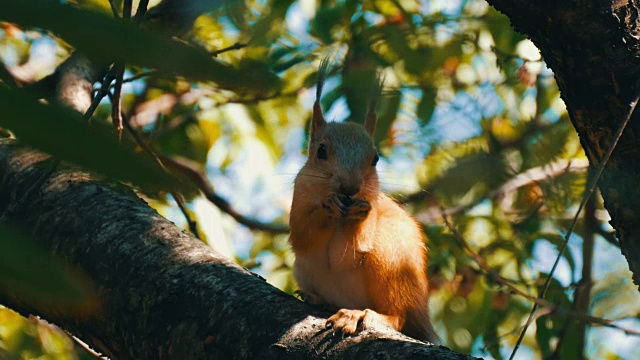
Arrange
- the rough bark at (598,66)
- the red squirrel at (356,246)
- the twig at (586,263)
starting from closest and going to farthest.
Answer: the rough bark at (598,66) < the red squirrel at (356,246) < the twig at (586,263)

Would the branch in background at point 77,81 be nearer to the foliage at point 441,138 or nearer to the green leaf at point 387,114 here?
the foliage at point 441,138

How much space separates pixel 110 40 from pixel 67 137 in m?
0.05

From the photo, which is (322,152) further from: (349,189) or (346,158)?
(349,189)

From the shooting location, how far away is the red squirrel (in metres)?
2.48

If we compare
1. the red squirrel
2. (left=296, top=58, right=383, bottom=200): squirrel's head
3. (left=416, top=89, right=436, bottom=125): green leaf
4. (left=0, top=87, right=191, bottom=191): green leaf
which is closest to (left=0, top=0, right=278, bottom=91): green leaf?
(left=0, top=87, right=191, bottom=191): green leaf

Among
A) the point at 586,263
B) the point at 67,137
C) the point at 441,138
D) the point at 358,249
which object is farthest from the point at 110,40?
the point at 586,263

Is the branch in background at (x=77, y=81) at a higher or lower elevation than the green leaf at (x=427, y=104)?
lower

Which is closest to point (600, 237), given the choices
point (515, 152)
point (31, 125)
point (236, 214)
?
point (515, 152)

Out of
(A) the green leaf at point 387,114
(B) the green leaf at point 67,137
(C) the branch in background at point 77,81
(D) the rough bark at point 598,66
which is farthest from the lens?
(A) the green leaf at point 387,114

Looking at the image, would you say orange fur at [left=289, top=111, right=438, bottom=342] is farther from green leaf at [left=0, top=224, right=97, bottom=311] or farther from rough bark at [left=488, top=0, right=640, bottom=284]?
green leaf at [left=0, top=224, right=97, bottom=311]

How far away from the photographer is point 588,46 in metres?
1.43

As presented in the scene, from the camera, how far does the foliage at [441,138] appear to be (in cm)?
190

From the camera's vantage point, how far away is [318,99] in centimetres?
298

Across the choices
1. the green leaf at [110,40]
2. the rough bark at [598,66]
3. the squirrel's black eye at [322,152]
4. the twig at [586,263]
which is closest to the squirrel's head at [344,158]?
the squirrel's black eye at [322,152]
